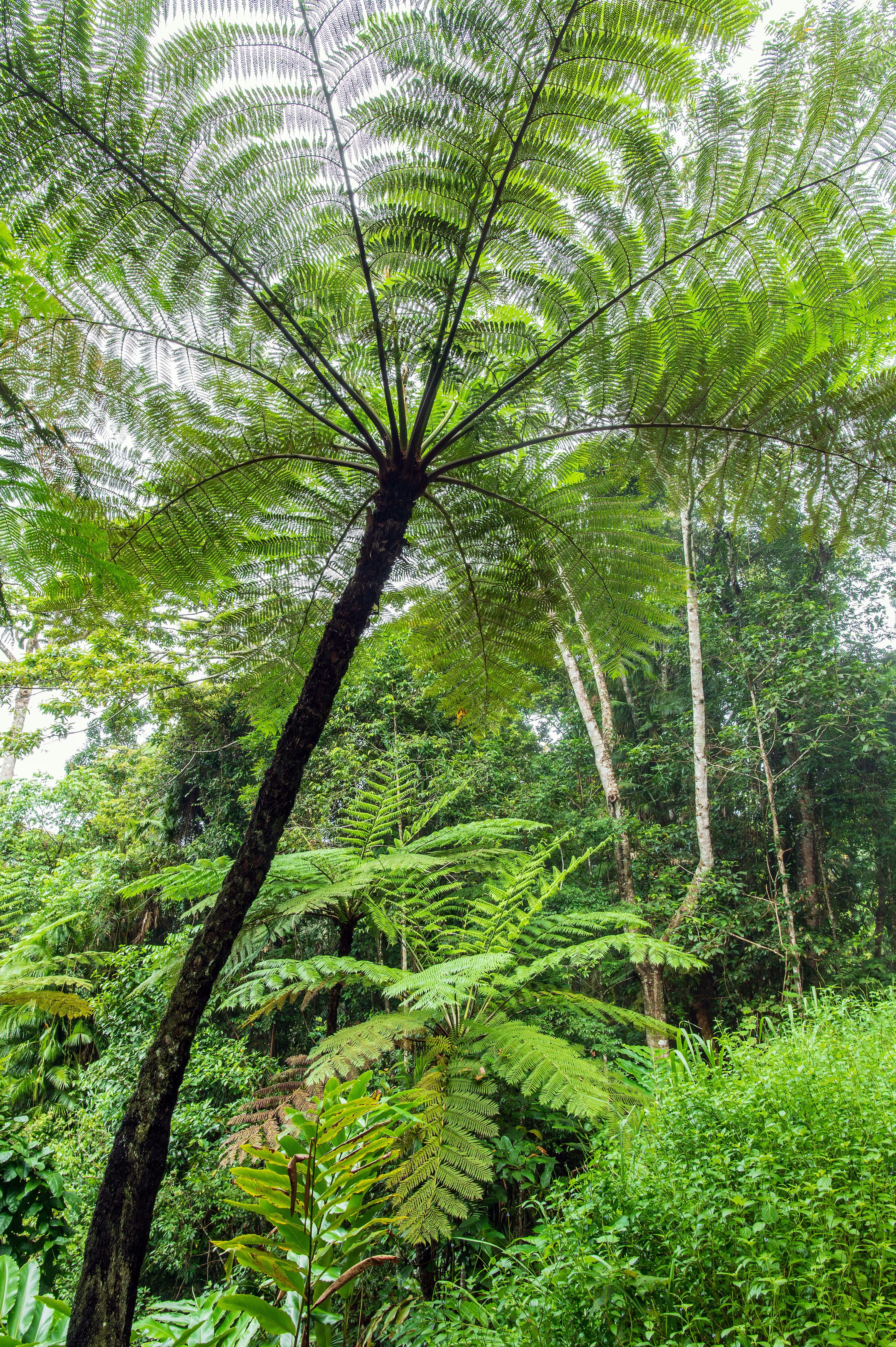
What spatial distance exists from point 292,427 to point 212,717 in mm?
6096

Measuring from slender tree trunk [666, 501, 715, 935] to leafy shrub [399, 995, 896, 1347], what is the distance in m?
5.28

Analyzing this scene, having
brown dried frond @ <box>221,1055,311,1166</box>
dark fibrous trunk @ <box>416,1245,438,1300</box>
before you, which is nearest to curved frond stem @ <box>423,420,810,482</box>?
brown dried frond @ <box>221,1055,311,1166</box>

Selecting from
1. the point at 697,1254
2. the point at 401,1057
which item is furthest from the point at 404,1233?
the point at 401,1057

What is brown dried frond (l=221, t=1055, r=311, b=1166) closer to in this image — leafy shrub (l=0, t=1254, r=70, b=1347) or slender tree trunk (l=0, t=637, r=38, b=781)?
leafy shrub (l=0, t=1254, r=70, b=1347)

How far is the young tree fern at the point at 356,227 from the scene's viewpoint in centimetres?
128

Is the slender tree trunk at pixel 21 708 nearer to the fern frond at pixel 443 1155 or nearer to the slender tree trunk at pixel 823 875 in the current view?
the fern frond at pixel 443 1155

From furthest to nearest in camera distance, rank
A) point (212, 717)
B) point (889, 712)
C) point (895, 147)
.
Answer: point (889, 712), point (212, 717), point (895, 147)

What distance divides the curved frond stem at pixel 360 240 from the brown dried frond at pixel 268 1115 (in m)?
2.33

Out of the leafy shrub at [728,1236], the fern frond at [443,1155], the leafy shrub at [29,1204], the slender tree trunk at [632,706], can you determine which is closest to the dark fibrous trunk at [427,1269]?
the fern frond at [443,1155]

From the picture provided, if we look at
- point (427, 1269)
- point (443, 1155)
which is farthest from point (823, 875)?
point (443, 1155)

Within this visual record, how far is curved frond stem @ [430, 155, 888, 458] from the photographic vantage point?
1409 millimetres

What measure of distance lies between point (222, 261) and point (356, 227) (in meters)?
0.34

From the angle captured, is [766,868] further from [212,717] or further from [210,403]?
[210,403]

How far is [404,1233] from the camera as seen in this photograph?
1.90 meters
